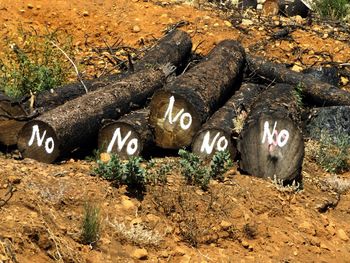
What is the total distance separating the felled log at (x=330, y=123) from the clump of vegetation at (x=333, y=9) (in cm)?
724

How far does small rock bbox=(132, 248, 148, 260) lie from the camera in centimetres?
476

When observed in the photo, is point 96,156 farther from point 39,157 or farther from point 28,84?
point 28,84

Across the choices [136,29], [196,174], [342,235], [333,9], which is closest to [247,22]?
[136,29]

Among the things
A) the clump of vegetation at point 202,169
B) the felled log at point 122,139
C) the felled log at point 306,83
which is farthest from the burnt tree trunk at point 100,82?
the clump of vegetation at point 202,169

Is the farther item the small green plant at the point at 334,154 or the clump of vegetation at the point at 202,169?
the small green plant at the point at 334,154

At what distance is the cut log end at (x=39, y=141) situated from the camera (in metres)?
6.40

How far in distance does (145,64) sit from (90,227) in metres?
4.76

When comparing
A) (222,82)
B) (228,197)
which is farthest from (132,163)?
(222,82)

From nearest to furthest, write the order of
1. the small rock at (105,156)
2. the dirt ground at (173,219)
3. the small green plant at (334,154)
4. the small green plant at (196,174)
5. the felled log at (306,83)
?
the dirt ground at (173,219) → the small green plant at (196,174) → the small rock at (105,156) → the small green plant at (334,154) → the felled log at (306,83)

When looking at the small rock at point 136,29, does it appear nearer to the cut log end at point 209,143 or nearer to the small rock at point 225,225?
the cut log end at point 209,143

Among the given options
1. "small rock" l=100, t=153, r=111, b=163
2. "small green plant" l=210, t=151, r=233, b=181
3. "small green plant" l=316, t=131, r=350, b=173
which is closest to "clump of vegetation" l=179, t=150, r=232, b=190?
"small green plant" l=210, t=151, r=233, b=181

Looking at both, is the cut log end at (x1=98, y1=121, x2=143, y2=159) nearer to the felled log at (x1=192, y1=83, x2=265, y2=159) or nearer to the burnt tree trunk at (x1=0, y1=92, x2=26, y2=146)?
the felled log at (x1=192, y1=83, x2=265, y2=159)

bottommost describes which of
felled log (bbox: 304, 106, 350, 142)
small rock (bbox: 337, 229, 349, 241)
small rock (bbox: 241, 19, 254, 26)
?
small rock (bbox: 337, 229, 349, 241)

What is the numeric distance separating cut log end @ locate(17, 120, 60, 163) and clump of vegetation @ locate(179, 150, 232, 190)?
1332 mm
